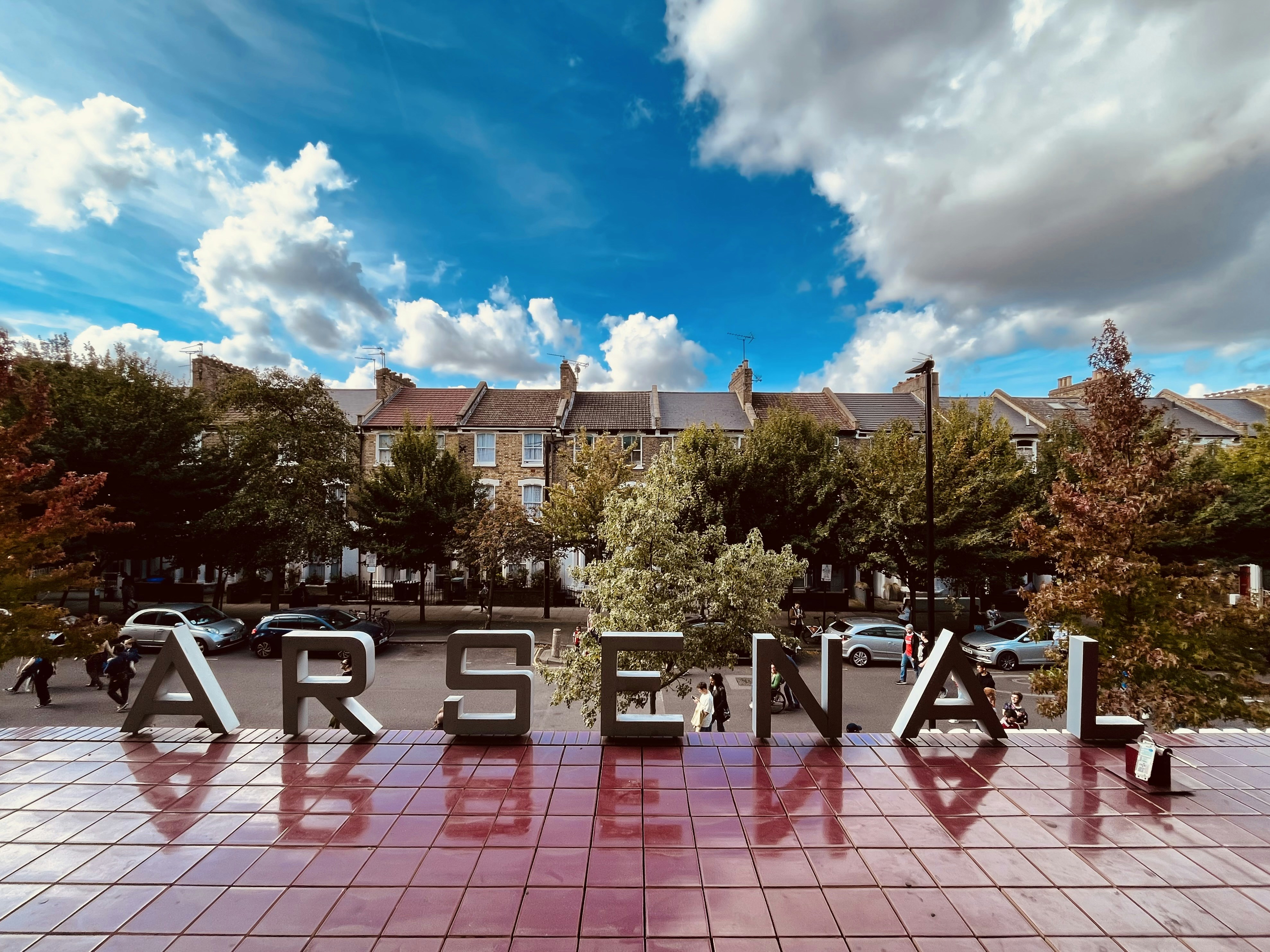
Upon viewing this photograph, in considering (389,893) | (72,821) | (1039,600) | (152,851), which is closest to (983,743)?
(1039,600)

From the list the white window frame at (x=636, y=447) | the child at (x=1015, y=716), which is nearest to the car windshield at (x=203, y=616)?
the white window frame at (x=636, y=447)

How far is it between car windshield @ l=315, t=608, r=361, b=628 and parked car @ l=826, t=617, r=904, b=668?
17476 millimetres

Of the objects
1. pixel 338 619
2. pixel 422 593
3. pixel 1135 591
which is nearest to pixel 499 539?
pixel 422 593

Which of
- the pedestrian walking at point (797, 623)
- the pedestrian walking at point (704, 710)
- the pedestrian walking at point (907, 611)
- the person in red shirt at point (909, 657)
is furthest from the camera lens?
the pedestrian walking at point (907, 611)

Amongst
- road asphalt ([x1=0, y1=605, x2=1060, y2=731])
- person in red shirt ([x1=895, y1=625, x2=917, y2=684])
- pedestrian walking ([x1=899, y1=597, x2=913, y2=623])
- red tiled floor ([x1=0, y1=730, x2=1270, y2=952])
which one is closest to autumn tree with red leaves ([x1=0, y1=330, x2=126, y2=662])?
road asphalt ([x1=0, y1=605, x2=1060, y2=731])

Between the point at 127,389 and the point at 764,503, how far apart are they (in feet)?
88.2

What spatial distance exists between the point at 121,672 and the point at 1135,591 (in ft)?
74.0

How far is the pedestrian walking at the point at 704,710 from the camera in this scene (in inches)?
481

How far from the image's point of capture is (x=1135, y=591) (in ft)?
35.3

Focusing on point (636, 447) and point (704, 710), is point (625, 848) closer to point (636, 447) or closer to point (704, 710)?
point (704, 710)

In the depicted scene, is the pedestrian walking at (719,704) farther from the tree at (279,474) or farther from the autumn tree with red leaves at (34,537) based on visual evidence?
the tree at (279,474)

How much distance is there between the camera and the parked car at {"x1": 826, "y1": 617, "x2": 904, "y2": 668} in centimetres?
→ 1978

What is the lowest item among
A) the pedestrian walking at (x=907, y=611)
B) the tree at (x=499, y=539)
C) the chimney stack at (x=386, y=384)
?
the pedestrian walking at (x=907, y=611)

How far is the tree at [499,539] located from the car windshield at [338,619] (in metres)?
4.66
